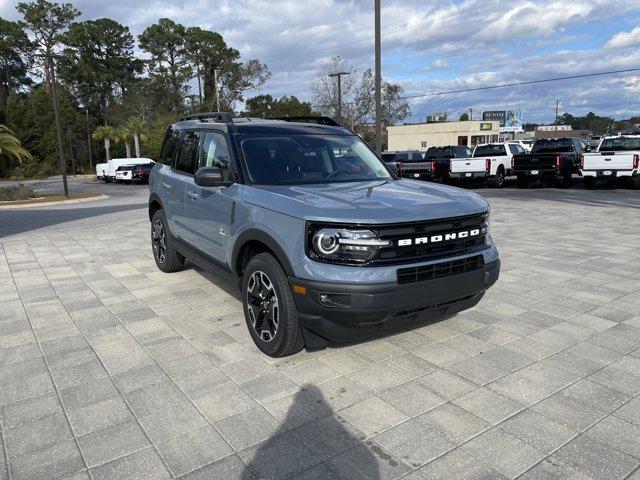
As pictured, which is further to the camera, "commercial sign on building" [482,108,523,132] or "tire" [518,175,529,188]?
"commercial sign on building" [482,108,523,132]

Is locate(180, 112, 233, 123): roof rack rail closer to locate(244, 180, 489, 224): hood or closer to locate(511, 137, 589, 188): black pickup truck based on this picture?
locate(244, 180, 489, 224): hood

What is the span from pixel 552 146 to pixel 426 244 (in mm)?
19644

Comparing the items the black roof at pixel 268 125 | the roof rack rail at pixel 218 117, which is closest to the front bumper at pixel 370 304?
the black roof at pixel 268 125

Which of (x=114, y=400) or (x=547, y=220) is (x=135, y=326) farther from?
(x=547, y=220)

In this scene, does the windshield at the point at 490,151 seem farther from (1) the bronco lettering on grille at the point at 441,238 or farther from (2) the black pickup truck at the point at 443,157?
(1) the bronco lettering on grille at the point at 441,238

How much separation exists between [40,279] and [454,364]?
18.3 feet

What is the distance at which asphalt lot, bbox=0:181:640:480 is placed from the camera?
2.75m

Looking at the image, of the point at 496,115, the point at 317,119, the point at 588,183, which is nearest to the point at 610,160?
the point at 588,183

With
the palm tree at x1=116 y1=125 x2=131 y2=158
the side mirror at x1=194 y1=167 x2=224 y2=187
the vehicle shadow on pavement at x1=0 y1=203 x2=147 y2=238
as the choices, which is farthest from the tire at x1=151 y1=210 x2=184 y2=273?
the palm tree at x1=116 y1=125 x2=131 y2=158

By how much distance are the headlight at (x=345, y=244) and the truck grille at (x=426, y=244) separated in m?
0.05

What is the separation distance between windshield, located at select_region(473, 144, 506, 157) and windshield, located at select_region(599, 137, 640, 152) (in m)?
3.89

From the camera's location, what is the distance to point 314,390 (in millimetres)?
3498

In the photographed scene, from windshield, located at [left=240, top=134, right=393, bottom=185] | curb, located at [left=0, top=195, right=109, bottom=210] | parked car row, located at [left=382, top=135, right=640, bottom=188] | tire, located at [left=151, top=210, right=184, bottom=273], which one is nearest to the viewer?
windshield, located at [left=240, top=134, right=393, bottom=185]

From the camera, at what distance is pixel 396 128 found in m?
74.3
